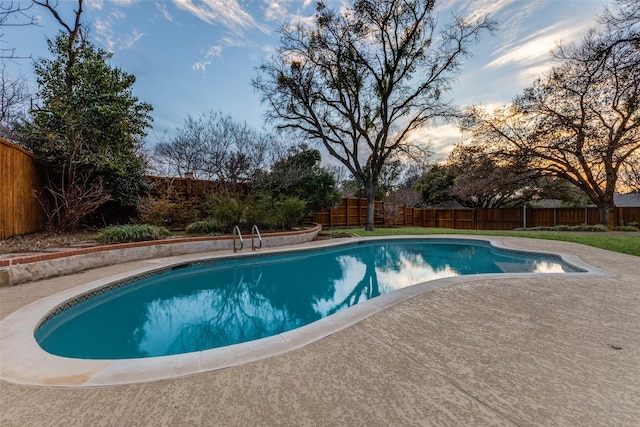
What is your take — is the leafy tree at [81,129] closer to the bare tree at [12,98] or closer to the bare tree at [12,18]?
the bare tree at [12,98]

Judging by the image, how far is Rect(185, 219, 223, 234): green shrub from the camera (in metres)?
8.52

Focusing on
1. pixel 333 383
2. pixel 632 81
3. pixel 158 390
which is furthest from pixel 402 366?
pixel 632 81

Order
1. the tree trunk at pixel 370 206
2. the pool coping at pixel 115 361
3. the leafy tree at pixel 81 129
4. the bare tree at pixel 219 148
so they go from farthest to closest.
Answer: the tree trunk at pixel 370 206
the bare tree at pixel 219 148
the leafy tree at pixel 81 129
the pool coping at pixel 115 361

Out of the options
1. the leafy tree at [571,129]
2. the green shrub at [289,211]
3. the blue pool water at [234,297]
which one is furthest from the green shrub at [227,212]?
the leafy tree at [571,129]

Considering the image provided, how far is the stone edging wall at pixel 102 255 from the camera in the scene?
4098mm

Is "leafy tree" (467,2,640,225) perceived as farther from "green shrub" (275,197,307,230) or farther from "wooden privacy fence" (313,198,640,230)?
"green shrub" (275,197,307,230)

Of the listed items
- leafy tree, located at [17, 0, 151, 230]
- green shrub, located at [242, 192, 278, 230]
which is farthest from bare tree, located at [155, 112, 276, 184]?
leafy tree, located at [17, 0, 151, 230]

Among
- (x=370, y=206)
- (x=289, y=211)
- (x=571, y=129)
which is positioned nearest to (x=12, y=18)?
(x=289, y=211)

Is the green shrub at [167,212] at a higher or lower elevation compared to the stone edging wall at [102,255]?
higher

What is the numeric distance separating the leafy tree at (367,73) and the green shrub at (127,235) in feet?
29.8


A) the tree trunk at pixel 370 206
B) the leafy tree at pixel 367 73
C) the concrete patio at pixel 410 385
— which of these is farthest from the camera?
the tree trunk at pixel 370 206

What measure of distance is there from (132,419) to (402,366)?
168 cm

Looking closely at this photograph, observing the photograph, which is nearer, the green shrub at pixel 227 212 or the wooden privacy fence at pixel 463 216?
the green shrub at pixel 227 212

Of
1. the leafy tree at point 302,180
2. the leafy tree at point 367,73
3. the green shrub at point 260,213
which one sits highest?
the leafy tree at point 367,73
